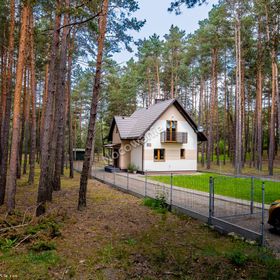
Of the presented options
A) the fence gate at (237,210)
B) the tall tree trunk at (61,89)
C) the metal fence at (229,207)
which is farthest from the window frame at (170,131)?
the fence gate at (237,210)

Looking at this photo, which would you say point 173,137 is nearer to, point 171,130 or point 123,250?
point 171,130

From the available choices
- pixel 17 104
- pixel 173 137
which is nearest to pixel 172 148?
pixel 173 137

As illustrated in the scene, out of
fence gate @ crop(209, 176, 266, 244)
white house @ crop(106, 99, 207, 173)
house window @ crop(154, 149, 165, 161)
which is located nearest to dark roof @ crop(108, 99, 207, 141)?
white house @ crop(106, 99, 207, 173)

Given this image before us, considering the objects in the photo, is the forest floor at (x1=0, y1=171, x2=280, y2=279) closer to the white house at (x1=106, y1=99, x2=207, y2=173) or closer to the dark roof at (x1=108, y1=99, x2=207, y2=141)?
the white house at (x1=106, y1=99, x2=207, y2=173)

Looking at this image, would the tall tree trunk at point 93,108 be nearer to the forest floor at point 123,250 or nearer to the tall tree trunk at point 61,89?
the forest floor at point 123,250

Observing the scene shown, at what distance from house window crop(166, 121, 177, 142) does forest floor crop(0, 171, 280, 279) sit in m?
13.7

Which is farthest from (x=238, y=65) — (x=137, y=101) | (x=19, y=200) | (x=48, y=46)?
(x=137, y=101)

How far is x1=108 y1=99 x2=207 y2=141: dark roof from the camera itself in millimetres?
19750

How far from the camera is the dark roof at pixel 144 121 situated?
19.8 metres

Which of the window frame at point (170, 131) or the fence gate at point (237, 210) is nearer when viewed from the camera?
the fence gate at point (237, 210)

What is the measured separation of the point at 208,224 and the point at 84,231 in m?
3.18

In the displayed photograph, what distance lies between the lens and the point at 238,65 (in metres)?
18.1

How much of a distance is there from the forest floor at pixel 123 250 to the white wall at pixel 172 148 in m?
12.9

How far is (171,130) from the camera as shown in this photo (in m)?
20.7
